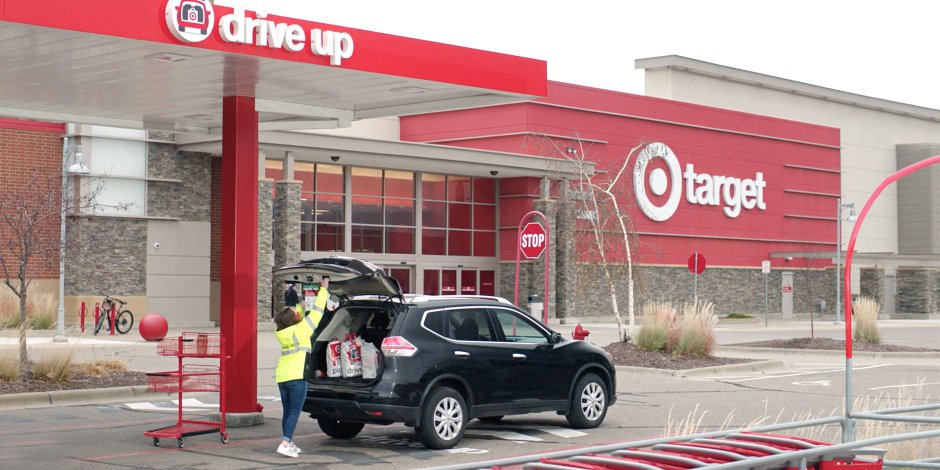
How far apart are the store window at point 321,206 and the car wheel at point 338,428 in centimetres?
3037

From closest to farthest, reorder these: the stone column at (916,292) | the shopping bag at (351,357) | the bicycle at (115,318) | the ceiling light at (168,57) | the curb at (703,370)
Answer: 1. the ceiling light at (168,57)
2. the shopping bag at (351,357)
3. the curb at (703,370)
4. the bicycle at (115,318)
5. the stone column at (916,292)

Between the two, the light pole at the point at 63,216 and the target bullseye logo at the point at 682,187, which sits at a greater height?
the target bullseye logo at the point at 682,187

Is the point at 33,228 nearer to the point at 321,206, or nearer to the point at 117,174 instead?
the point at 117,174

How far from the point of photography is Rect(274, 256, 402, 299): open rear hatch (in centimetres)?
1379

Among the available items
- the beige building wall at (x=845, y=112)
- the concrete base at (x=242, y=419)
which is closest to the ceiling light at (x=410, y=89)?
the concrete base at (x=242, y=419)

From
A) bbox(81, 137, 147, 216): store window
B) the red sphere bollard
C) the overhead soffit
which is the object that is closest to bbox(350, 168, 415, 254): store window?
bbox(81, 137, 147, 216): store window

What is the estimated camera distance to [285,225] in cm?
4053

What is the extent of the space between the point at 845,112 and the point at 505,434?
6590cm

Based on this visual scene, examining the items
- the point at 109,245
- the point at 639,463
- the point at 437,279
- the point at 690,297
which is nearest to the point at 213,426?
the point at 639,463

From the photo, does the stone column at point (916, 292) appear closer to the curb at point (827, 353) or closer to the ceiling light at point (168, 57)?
the curb at point (827, 353)

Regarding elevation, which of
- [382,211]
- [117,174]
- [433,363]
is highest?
[117,174]

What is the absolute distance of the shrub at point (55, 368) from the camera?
1905cm

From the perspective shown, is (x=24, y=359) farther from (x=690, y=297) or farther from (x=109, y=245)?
(x=690, y=297)

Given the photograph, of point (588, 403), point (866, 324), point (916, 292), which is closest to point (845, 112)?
point (916, 292)
